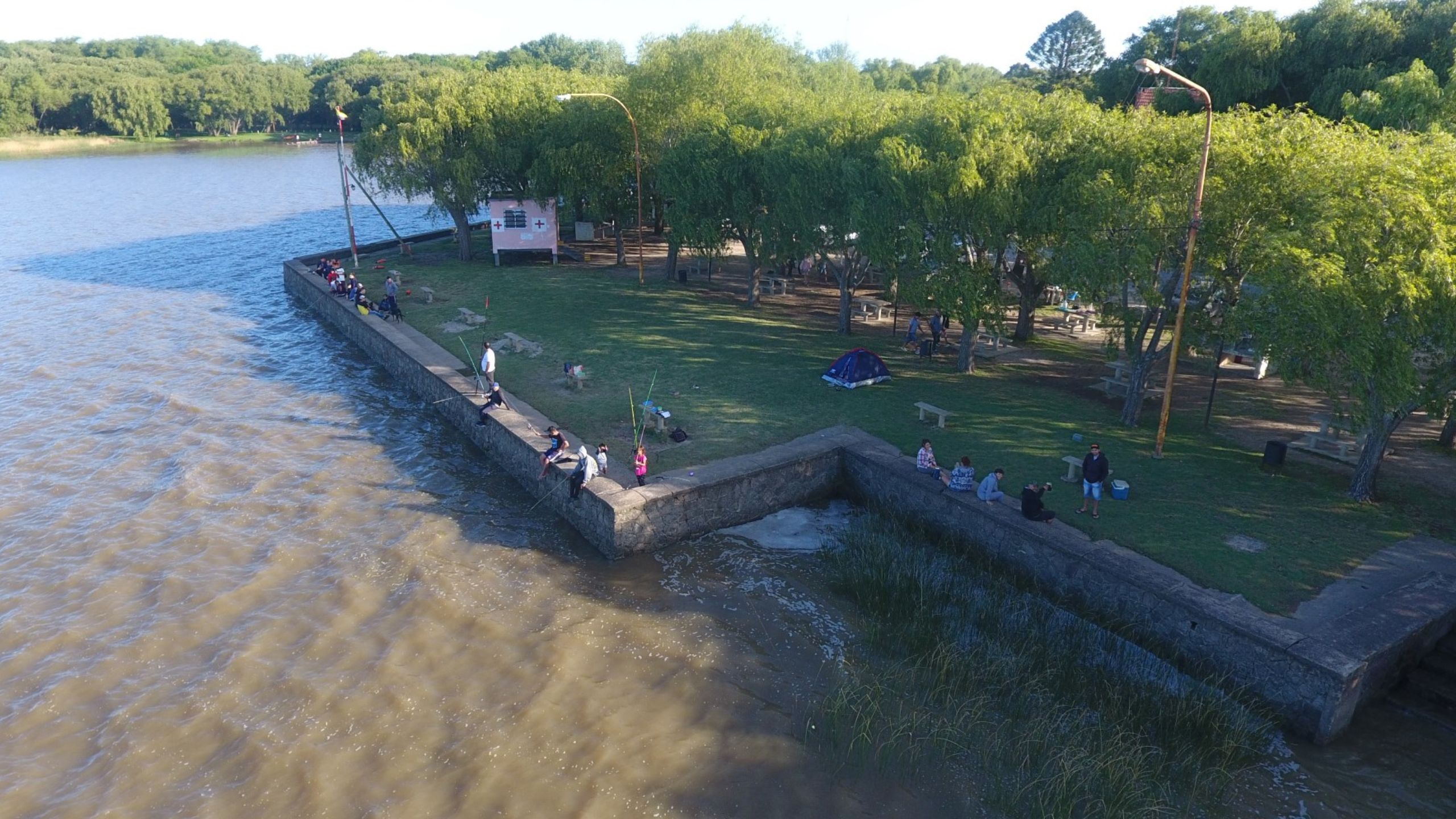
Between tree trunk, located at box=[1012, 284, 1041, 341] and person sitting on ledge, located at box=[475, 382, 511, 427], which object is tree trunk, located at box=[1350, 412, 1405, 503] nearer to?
tree trunk, located at box=[1012, 284, 1041, 341]

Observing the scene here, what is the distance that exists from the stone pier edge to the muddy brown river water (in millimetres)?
716

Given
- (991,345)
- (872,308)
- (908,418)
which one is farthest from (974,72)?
(908,418)

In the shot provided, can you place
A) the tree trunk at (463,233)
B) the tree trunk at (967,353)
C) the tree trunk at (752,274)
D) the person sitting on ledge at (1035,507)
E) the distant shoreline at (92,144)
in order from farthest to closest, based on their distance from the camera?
the distant shoreline at (92,144)
the tree trunk at (463,233)
the tree trunk at (752,274)
the tree trunk at (967,353)
the person sitting on ledge at (1035,507)

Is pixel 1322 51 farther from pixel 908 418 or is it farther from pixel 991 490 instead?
pixel 991 490

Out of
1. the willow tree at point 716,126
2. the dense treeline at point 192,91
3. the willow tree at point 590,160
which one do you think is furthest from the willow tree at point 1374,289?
the dense treeline at point 192,91

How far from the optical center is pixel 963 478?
1753 cm

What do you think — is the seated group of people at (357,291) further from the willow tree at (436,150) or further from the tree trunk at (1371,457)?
the tree trunk at (1371,457)

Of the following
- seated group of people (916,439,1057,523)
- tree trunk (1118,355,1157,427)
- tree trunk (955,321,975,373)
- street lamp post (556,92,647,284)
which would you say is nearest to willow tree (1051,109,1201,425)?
tree trunk (1118,355,1157,427)

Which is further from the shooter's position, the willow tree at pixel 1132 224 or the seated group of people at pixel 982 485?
the willow tree at pixel 1132 224

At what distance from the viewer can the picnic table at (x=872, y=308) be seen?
31.5m

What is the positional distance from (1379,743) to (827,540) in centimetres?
988

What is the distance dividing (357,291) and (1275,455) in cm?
3152

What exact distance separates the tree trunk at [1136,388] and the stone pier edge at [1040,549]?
20.6 feet

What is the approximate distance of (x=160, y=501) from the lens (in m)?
19.9
